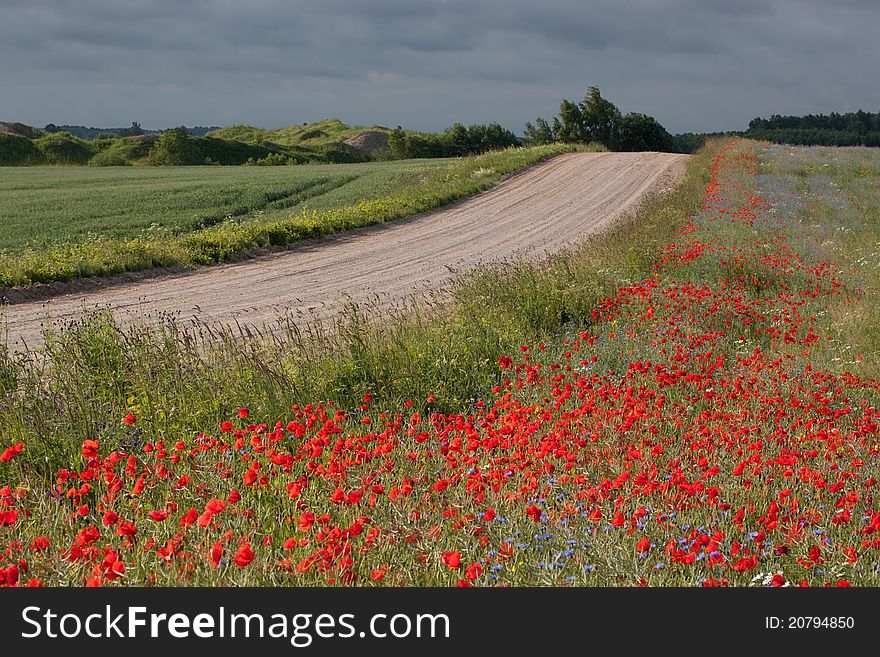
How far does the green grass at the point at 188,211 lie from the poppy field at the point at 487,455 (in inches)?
338

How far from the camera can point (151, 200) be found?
30453mm

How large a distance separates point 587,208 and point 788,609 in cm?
2468

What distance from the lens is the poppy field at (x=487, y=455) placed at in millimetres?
3354

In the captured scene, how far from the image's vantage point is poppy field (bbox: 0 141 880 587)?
3354 mm

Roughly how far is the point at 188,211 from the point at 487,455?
81.6ft

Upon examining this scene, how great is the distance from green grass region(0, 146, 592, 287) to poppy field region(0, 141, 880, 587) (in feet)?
28.2

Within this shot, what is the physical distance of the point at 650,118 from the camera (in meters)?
70.1

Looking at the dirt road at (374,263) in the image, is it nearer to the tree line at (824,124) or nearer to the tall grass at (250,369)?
the tall grass at (250,369)

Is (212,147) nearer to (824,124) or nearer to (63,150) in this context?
(63,150)

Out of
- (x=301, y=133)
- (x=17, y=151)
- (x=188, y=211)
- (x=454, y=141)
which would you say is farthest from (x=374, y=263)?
(x=301, y=133)

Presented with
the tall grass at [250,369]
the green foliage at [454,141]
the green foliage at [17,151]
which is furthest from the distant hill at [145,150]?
the tall grass at [250,369]

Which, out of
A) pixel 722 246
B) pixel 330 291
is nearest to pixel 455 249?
pixel 330 291

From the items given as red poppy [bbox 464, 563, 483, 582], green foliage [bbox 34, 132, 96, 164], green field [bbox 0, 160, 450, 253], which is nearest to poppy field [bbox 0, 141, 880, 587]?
red poppy [bbox 464, 563, 483, 582]

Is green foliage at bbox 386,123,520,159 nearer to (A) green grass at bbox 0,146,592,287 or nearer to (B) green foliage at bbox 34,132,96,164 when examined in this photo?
(B) green foliage at bbox 34,132,96,164
